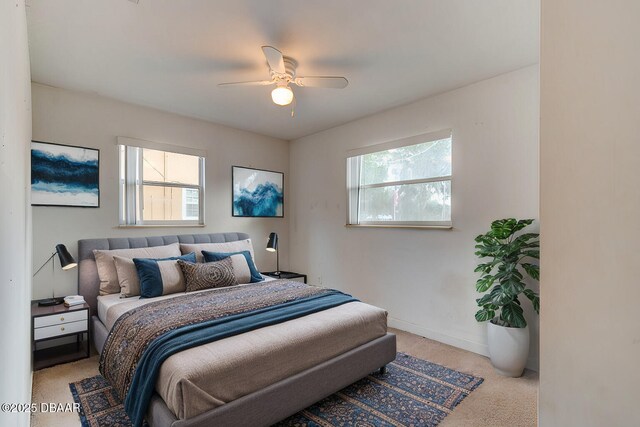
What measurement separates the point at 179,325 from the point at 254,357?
0.61 meters

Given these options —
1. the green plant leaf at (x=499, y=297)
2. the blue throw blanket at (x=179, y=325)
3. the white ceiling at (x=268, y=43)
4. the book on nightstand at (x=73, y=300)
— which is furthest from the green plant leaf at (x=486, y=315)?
the book on nightstand at (x=73, y=300)

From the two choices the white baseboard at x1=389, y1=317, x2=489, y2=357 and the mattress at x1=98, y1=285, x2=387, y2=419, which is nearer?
the mattress at x1=98, y1=285, x2=387, y2=419

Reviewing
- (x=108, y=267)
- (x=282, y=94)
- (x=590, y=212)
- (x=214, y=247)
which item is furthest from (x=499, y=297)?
(x=108, y=267)

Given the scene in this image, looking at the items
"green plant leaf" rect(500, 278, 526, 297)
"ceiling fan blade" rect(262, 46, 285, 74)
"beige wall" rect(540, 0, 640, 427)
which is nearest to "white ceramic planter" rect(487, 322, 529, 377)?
"green plant leaf" rect(500, 278, 526, 297)

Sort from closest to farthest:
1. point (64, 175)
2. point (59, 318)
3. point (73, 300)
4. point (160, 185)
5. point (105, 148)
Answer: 1. point (59, 318)
2. point (73, 300)
3. point (64, 175)
4. point (105, 148)
5. point (160, 185)

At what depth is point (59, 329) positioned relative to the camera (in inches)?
107

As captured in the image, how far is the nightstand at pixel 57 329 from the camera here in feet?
8.64

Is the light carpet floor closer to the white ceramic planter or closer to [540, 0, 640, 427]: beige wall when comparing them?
the white ceramic planter

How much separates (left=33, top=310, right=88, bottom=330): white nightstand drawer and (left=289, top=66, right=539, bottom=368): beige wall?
2.93 meters

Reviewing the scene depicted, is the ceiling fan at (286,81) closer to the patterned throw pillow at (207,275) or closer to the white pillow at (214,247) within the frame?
the patterned throw pillow at (207,275)

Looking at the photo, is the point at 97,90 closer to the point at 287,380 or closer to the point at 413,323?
the point at 287,380

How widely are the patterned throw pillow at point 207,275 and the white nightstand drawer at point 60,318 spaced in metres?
0.92

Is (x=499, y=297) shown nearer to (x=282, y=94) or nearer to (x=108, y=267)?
(x=282, y=94)

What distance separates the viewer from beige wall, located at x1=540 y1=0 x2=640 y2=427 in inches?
29.1
